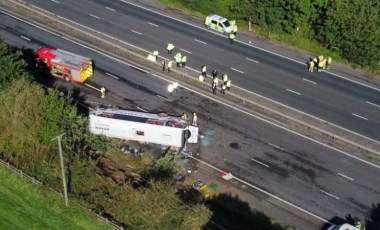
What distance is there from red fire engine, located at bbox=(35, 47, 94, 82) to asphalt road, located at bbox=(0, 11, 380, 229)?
1463 millimetres

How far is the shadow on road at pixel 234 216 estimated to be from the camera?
39.0 metres

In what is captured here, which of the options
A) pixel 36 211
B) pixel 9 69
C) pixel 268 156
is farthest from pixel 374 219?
pixel 9 69

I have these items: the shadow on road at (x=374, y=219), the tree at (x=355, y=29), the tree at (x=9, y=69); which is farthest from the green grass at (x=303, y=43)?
the tree at (x=9, y=69)

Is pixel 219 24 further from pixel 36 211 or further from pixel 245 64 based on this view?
pixel 36 211

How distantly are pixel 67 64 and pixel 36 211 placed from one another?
1694 cm

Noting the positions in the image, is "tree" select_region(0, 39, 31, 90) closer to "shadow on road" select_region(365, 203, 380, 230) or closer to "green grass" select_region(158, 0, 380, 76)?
"green grass" select_region(158, 0, 380, 76)

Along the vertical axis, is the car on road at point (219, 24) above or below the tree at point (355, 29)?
below

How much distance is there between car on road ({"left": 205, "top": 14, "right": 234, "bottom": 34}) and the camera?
6103 cm

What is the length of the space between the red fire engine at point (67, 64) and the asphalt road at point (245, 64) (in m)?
7.73

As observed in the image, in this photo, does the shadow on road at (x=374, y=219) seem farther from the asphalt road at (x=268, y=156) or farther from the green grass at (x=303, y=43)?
the green grass at (x=303, y=43)

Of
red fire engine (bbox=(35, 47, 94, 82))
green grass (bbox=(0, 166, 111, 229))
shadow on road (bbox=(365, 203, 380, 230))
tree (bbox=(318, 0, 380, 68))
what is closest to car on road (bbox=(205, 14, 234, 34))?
tree (bbox=(318, 0, 380, 68))

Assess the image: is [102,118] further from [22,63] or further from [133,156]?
[22,63]

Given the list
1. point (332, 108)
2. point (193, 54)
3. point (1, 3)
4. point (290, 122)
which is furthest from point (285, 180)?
point (1, 3)

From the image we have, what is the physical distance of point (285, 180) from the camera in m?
42.8
